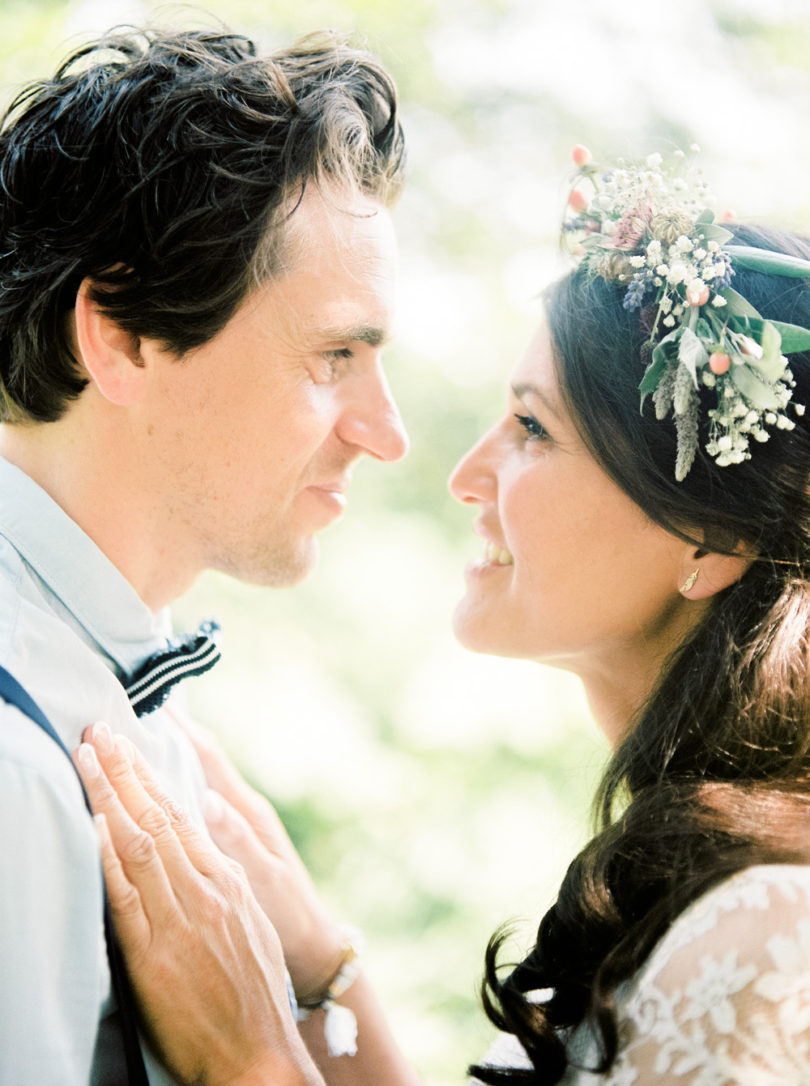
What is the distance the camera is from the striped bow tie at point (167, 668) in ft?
6.68

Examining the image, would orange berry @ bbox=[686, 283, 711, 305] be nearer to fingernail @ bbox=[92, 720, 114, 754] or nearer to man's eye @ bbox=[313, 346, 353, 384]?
man's eye @ bbox=[313, 346, 353, 384]

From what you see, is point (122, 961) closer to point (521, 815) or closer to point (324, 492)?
point (324, 492)

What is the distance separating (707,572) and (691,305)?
53cm

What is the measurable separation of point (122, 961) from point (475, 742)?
4.36 metres

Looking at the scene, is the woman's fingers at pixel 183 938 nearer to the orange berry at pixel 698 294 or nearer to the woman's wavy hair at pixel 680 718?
the woman's wavy hair at pixel 680 718

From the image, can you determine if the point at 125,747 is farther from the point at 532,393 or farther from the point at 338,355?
the point at 532,393

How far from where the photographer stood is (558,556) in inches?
89.7

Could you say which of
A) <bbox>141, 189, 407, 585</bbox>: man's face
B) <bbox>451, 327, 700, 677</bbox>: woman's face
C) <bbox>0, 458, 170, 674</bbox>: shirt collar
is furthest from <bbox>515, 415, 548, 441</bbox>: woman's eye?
<bbox>0, 458, 170, 674</bbox>: shirt collar

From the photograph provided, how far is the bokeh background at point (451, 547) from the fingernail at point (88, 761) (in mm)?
→ 4015

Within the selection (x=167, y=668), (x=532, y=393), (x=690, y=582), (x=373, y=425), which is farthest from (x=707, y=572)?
(x=167, y=668)

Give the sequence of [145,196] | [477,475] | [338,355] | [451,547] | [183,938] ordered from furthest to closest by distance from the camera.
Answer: [451,547], [477,475], [338,355], [145,196], [183,938]

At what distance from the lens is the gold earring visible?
2211 millimetres

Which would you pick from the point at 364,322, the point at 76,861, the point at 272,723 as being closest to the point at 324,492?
the point at 364,322

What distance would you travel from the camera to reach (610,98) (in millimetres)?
6156
